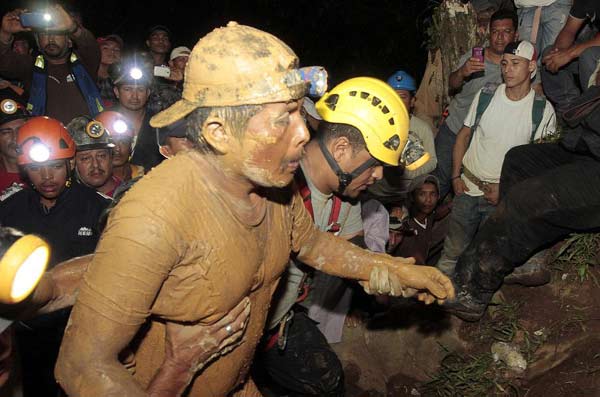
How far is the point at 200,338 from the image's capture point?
210 cm

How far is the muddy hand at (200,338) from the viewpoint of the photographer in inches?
82.6

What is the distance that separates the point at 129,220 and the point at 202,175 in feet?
1.23

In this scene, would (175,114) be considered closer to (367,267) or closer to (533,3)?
(367,267)

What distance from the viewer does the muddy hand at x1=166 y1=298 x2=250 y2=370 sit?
210 cm

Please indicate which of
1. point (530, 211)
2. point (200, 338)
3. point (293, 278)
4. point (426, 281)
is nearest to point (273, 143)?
point (200, 338)

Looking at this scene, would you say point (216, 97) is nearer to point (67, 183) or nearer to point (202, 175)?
point (202, 175)

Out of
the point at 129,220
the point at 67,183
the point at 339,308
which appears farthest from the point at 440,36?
the point at 129,220

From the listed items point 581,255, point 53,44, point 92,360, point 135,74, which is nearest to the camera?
point 92,360

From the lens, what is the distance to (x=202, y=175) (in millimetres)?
1977

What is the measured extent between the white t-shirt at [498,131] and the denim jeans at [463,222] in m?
0.12

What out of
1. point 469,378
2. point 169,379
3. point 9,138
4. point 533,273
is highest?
point 9,138

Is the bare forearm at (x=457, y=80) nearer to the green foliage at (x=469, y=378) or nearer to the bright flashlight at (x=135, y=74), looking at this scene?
the green foliage at (x=469, y=378)

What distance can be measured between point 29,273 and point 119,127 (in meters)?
4.15

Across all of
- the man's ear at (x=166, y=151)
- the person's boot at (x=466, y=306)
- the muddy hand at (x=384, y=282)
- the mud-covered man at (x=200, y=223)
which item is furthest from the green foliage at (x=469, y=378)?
the man's ear at (x=166, y=151)
